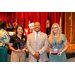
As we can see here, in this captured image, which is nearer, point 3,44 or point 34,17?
point 3,44

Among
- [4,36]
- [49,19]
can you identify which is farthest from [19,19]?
[4,36]

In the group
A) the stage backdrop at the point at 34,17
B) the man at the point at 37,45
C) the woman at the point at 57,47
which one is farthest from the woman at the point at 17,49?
the stage backdrop at the point at 34,17

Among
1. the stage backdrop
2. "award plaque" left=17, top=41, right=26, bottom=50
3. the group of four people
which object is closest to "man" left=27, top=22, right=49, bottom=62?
the group of four people

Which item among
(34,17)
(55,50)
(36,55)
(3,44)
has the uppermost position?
(34,17)

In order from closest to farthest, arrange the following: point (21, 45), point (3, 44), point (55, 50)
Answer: point (55, 50) < point (21, 45) < point (3, 44)

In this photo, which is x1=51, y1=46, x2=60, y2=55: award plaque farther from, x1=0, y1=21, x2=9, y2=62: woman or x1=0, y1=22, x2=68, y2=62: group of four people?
x1=0, y1=21, x2=9, y2=62: woman

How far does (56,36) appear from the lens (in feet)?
7.57

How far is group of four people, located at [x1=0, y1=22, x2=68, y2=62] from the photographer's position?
88.5 inches

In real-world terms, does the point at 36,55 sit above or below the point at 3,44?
below

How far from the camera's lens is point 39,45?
2.34 meters

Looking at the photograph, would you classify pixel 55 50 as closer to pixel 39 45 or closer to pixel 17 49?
pixel 39 45

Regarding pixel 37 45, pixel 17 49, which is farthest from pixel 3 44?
pixel 37 45
